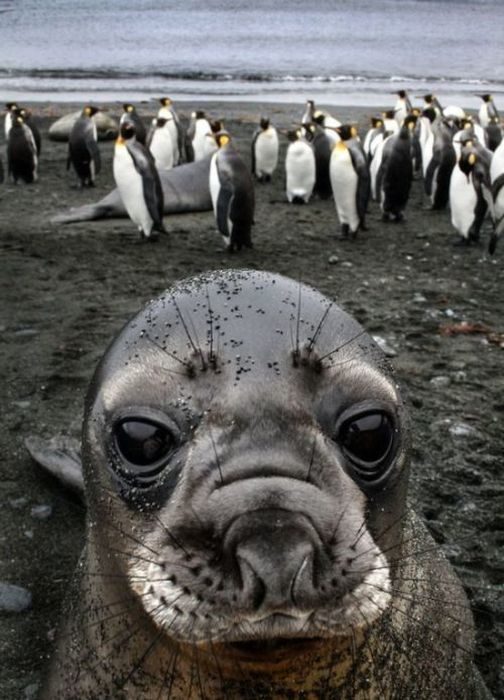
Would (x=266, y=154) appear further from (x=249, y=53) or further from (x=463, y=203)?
(x=249, y=53)

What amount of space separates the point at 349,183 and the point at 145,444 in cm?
1080

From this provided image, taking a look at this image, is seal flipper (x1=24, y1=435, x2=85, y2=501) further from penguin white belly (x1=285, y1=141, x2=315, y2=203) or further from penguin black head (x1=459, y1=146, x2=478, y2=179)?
penguin white belly (x1=285, y1=141, x2=315, y2=203)

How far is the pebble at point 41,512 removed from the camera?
162 inches

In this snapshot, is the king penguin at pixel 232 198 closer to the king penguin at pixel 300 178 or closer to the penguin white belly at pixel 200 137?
the king penguin at pixel 300 178

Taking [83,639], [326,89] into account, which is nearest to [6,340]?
[83,639]

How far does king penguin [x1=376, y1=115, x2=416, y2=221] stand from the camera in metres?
12.7

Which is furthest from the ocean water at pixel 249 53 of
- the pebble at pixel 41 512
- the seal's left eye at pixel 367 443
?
the seal's left eye at pixel 367 443

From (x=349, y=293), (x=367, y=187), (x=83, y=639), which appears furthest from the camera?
(x=367, y=187)

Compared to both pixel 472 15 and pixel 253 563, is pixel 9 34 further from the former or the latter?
pixel 253 563

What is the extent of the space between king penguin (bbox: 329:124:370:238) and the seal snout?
981cm

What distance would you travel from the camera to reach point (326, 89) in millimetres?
34656

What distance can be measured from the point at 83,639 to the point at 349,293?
239 inches

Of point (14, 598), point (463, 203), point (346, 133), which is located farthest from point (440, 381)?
point (346, 133)

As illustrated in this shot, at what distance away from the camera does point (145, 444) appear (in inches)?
83.0
